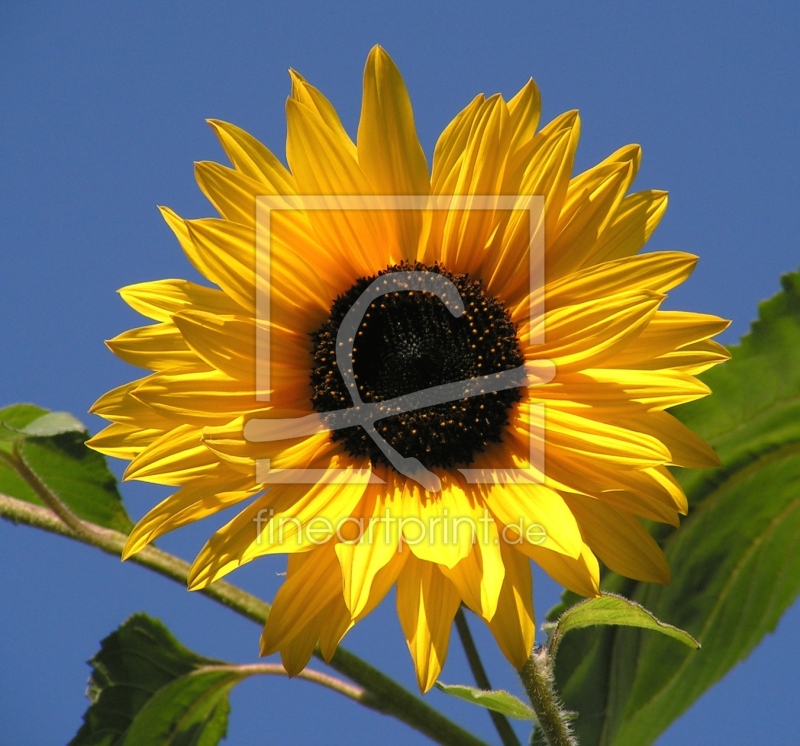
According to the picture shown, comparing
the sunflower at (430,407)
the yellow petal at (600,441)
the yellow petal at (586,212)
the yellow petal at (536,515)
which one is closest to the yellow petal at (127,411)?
the sunflower at (430,407)

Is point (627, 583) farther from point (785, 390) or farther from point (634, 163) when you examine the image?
point (634, 163)

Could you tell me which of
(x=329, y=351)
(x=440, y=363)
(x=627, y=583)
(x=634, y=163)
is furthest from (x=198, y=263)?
(x=627, y=583)

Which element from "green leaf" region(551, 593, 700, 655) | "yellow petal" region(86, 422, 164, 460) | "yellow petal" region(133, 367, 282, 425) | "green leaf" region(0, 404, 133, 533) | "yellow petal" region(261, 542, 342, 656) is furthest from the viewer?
"green leaf" region(0, 404, 133, 533)

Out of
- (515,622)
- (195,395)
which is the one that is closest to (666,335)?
(515,622)

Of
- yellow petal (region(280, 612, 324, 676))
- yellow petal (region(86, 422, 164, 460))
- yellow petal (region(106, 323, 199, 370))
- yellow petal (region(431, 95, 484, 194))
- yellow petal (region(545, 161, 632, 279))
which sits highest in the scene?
yellow petal (region(431, 95, 484, 194))

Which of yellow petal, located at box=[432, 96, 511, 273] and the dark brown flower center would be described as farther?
the dark brown flower center

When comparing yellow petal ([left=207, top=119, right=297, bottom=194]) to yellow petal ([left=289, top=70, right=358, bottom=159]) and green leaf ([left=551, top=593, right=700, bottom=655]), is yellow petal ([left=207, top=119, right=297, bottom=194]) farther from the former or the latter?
green leaf ([left=551, top=593, right=700, bottom=655])

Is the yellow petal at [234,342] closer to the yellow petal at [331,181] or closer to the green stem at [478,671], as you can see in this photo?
the yellow petal at [331,181]

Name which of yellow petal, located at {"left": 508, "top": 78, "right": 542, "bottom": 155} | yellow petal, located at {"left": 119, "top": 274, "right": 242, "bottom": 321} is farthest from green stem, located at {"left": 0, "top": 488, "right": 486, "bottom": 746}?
yellow petal, located at {"left": 508, "top": 78, "right": 542, "bottom": 155}
